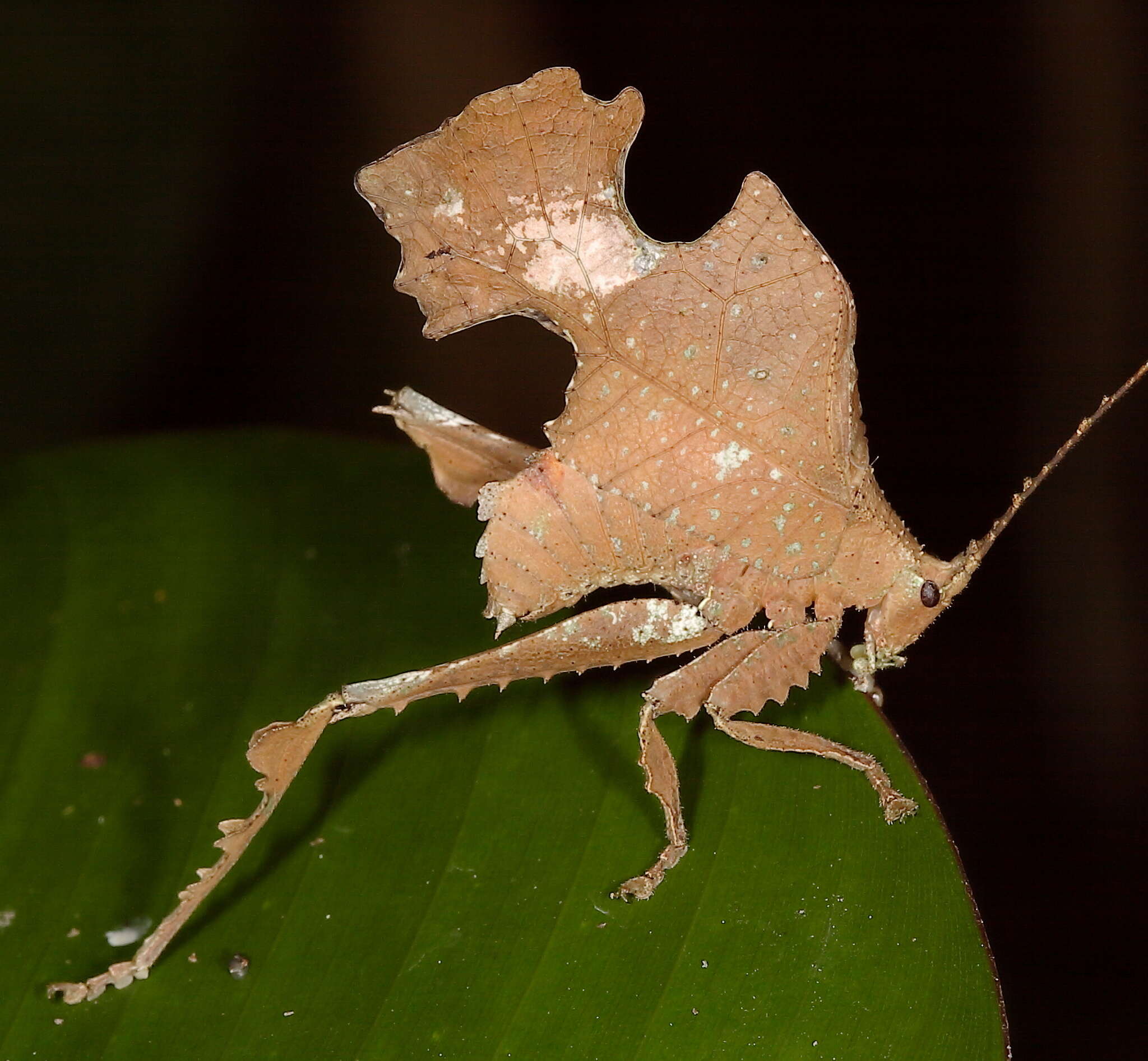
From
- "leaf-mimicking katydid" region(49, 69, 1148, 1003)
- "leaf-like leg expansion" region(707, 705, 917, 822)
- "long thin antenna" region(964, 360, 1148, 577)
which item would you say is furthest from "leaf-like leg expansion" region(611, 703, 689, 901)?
"long thin antenna" region(964, 360, 1148, 577)

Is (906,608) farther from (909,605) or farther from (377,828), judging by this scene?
(377,828)

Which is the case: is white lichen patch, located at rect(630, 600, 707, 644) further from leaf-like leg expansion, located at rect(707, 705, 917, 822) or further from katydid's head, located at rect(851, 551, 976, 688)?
katydid's head, located at rect(851, 551, 976, 688)

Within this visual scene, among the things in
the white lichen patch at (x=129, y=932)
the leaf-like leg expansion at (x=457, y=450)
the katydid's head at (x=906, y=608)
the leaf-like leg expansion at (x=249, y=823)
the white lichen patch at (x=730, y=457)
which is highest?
the white lichen patch at (x=730, y=457)

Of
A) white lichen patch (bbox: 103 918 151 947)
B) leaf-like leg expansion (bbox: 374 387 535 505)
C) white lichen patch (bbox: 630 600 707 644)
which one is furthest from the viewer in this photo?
leaf-like leg expansion (bbox: 374 387 535 505)

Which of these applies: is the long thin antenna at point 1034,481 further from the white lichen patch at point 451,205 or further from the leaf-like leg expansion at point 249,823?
the leaf-like leg expansion at point 249,823

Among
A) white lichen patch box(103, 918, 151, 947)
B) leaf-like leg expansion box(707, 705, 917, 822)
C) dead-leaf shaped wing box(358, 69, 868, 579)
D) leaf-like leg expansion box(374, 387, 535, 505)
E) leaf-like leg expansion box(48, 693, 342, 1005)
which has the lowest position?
white lichen patch box(103, 918, 151, 947)

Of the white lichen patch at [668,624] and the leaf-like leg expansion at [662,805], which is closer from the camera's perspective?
the leaf-like leg expansion at [662,805]

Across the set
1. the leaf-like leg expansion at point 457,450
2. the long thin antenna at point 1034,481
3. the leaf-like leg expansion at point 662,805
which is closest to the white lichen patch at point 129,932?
the leaf-like leg expansion at point 662,805

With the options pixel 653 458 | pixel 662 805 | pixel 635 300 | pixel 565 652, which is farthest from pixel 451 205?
pixel 662 805

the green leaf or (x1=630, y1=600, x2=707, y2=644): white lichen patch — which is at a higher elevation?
(x1=630, y1=600, x2=707, y2=644): white lichen patch
